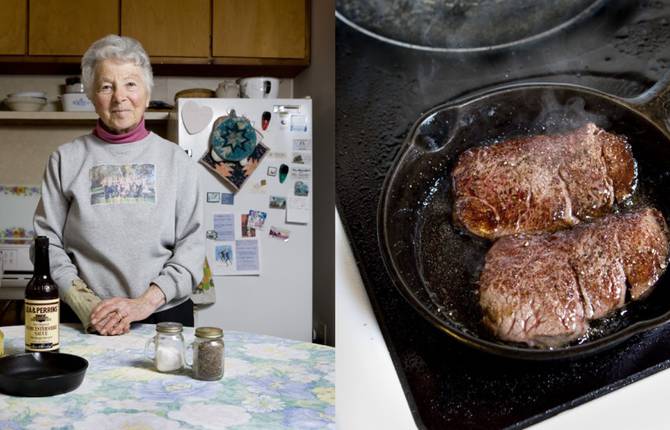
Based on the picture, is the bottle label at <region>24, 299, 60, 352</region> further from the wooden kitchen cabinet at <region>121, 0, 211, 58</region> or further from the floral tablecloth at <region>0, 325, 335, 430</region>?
the wooden kitchen cabinet at <region>121, 0, 211, 58</region>

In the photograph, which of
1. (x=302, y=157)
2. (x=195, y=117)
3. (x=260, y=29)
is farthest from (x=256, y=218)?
(x=260, y=29)

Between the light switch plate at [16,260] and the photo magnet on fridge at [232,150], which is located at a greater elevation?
the photo magnet on fridge at [232,150]

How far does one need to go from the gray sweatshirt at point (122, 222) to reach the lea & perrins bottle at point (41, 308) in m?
0.28

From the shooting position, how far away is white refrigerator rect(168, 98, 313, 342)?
102 inches

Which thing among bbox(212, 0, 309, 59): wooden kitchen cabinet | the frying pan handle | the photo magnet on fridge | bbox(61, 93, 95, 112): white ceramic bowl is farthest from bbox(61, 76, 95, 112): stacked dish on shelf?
the frying pan handle

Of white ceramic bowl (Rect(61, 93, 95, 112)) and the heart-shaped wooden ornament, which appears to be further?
white ceramic bowl (Rect(61, 93, 95, 112))

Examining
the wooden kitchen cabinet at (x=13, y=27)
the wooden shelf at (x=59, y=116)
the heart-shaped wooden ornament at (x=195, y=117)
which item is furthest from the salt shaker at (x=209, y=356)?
the wooden kitchen cabinet at (x=13, y=27)

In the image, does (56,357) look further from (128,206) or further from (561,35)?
(561,35)

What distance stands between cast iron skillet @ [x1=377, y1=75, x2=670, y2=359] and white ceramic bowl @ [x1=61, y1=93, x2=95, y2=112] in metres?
2.58

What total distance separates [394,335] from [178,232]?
83 centimetres

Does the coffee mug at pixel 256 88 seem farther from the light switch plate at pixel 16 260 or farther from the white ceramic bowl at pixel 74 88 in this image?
the light switch plate at pixel 16 260

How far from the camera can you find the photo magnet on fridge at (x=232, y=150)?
2584 mm

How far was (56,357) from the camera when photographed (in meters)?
1.05

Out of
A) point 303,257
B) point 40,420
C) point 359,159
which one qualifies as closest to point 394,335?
point 359,159
